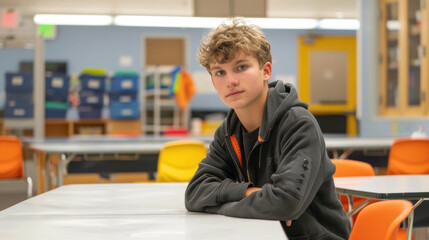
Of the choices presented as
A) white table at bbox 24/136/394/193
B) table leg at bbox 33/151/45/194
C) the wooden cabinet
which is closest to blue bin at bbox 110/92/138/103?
white table at bbox 24/136/394/193

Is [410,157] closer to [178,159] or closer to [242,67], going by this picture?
[178,159]

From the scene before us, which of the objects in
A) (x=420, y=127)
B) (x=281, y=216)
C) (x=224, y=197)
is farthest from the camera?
(x=420, y=127)

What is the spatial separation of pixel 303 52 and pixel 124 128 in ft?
15.0

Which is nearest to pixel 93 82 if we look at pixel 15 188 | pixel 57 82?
pixel 57 82

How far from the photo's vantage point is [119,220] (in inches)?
58.0

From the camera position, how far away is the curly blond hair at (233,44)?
1644 mm

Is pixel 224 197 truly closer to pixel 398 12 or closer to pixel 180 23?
pixel 398 12

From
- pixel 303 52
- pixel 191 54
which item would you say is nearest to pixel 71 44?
pixel 191 54

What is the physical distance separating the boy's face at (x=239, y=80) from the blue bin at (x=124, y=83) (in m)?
7.27

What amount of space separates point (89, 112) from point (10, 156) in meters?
3.74

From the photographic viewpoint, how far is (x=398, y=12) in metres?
6.09

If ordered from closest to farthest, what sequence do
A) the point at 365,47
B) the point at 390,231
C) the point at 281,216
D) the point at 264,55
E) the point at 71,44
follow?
the point at 390,231 < the point at 281,216 < the point at 264,55 < the point at 365,47 < the point at 71,44

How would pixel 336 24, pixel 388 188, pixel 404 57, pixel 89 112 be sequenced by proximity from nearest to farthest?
pixel 388 188 → pixel 404 57 → pixel 89 112 → pixel 336 24

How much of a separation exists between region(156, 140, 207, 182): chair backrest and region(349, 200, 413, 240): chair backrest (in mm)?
2624
